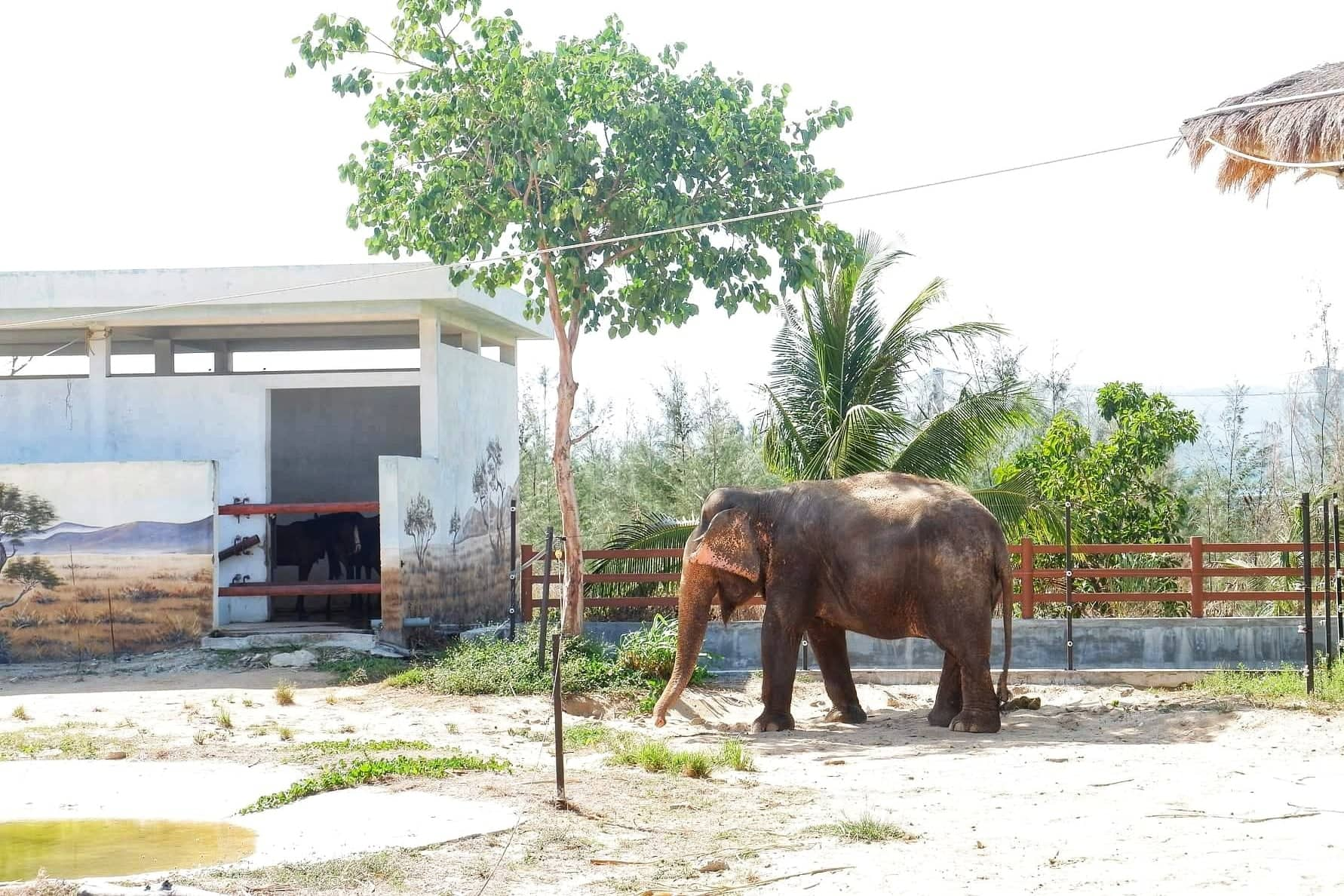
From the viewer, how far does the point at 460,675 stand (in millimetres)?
14219

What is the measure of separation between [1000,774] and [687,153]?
8.33 m

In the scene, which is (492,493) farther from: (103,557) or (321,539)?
(103,557)

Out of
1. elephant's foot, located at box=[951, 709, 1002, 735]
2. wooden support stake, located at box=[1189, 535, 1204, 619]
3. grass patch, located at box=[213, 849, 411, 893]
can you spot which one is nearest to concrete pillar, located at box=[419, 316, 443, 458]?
elephant's foot, located at box=[951, 709, 1002, 735]

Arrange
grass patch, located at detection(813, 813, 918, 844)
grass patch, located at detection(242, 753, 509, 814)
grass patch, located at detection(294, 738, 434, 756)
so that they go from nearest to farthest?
grass patch, located at detection(813, 813, 918, 844), grass patch, located at detection(242, 753, 509, 814), grass patch, located at detection(294, 738, 434, 756)

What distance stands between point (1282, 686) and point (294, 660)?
33.8ft

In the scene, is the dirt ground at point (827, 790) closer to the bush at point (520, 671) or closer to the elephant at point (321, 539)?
the bush at point (520, 671)

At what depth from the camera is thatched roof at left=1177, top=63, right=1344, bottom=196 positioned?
10.2 metres

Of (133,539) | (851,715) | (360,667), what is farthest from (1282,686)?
(133,539)

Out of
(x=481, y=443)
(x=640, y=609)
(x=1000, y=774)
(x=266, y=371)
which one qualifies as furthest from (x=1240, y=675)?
(x=266, y=371)

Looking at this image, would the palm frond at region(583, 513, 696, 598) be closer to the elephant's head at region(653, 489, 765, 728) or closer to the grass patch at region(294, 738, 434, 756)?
the elephant's head at region(653, 489, 765, 728)

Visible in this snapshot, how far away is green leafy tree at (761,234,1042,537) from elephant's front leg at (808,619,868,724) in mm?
3823

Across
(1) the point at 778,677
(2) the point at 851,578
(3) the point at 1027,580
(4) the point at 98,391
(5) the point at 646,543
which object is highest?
(4) the point at 98,391

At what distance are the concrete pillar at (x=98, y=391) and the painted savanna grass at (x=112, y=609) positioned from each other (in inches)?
79.7

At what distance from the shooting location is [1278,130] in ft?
34.5
